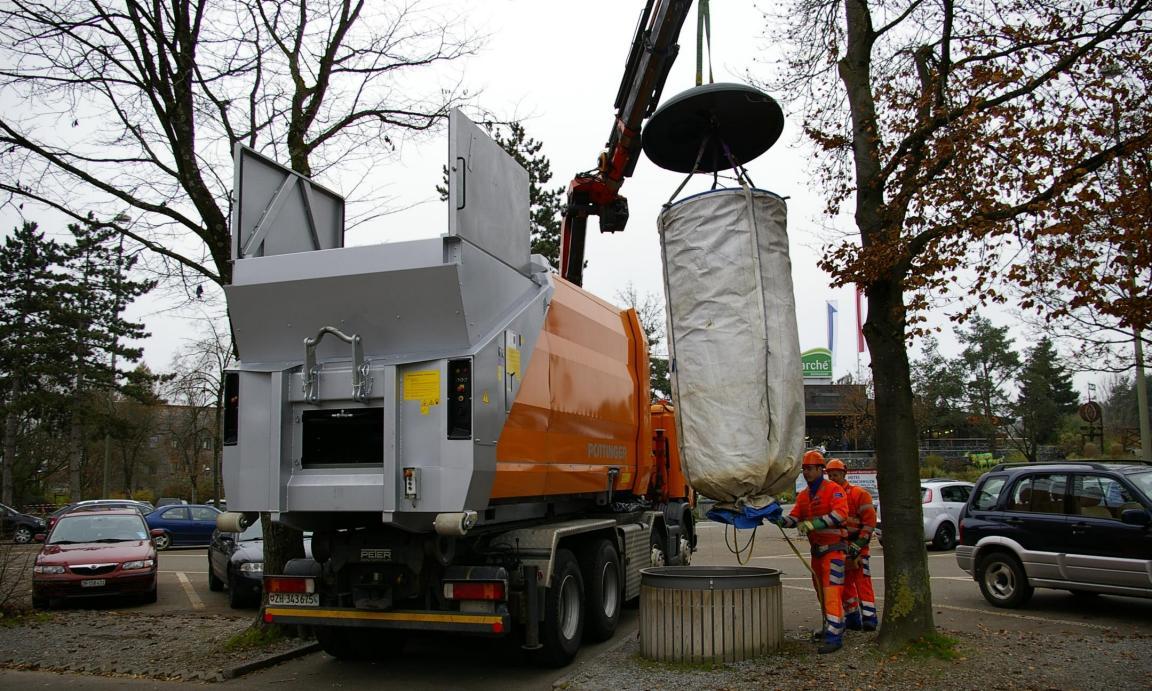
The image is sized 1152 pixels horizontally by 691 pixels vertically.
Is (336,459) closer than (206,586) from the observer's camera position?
Yes

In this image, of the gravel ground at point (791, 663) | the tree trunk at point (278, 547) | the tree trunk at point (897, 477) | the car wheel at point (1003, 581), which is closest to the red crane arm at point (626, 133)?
the tree trunk at point (897, 477)

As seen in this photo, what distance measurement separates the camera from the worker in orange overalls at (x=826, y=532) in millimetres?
7766

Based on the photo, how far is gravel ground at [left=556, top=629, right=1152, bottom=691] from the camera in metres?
6.63

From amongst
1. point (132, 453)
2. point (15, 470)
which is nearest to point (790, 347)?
point (15, 470)

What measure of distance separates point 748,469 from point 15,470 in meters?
47.3

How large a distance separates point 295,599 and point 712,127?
5.26 metres

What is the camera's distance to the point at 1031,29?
7320 millimetres

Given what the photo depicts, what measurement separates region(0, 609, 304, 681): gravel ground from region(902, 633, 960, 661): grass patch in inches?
234

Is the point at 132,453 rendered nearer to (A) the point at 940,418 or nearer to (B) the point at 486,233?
(A) the point at 940,418

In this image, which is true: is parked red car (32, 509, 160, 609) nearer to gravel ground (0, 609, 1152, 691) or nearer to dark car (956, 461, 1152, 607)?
gravel ground (0, 609, 1152, 691)

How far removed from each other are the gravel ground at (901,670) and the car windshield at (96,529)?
9.62m

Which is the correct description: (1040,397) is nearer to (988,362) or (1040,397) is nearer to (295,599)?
(988,362)

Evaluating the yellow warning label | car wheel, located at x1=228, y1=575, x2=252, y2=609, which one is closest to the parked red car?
car wheel, located at x1=228, y1=575, x2=252, y2=609

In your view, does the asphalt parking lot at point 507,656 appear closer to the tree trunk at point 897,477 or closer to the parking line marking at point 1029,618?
the parking line marking at point 1029,618
